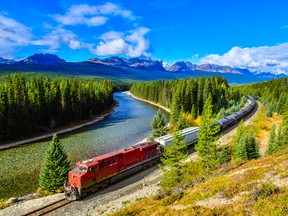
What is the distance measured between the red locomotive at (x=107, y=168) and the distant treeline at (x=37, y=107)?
38783 millimetres

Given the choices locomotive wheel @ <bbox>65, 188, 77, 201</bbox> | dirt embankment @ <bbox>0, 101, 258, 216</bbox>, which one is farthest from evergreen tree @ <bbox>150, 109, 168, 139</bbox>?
locomotive wheel @ <bbox>65, 188, 77, 201</bbox>

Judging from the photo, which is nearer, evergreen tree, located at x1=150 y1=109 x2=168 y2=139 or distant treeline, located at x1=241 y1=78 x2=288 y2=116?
evergreen tree, located at x1=150 y1=109 x2=168 y2=139

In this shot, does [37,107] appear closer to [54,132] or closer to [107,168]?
[54,132]

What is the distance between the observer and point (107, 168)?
2861 centimetres

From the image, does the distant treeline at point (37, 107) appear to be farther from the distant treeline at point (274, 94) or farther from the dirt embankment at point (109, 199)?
the distant treeline at point (274, 94)

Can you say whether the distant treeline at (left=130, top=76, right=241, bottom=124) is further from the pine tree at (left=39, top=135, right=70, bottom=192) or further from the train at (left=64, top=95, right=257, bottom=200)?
the pine tree at (left=39, top=135, right=70, bottom=192)

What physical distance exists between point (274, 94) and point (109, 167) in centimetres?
12516

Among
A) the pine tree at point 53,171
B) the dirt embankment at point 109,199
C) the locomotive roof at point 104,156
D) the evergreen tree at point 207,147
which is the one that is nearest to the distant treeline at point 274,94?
the evergreen tree at point 207,147

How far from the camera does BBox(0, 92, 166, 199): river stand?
3267cm

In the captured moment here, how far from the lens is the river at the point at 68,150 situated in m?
32.7

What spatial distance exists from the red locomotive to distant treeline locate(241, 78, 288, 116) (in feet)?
203

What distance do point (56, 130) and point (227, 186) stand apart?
59.4m

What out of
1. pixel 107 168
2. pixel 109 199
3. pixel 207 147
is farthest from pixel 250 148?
pixel 109 199

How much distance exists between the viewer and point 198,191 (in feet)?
58.5
